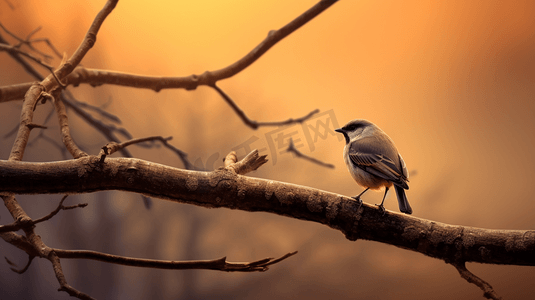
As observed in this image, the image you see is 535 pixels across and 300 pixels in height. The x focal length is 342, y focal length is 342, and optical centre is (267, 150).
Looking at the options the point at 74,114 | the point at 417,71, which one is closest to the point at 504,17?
the point at 417,71

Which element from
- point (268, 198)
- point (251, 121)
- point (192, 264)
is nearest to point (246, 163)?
point (268, 198)

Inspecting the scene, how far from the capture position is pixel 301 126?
1.42m

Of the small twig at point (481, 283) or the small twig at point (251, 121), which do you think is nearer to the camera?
the small twig at point (481, 283)

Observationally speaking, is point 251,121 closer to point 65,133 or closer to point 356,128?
point 356,128

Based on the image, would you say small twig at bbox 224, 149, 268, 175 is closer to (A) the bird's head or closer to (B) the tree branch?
(A) the bird's head

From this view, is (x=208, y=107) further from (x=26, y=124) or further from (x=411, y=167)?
(x=411, y=167)

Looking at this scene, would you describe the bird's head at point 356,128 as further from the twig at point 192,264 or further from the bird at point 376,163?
the twig at point 192,264

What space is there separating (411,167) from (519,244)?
0.60m

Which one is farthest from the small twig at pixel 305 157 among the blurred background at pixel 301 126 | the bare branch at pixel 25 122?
the bare branch at pixel 25 122

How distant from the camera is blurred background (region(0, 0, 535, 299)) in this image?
129 centimetres

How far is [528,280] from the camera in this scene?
1190 mm

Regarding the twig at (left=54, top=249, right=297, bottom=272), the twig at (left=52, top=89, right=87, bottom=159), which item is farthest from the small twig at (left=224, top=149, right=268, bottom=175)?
the twig at (left=52, top=89, right=87, bottom=159)

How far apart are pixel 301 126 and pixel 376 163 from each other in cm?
56

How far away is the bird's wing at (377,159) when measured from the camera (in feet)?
A: 2.86
